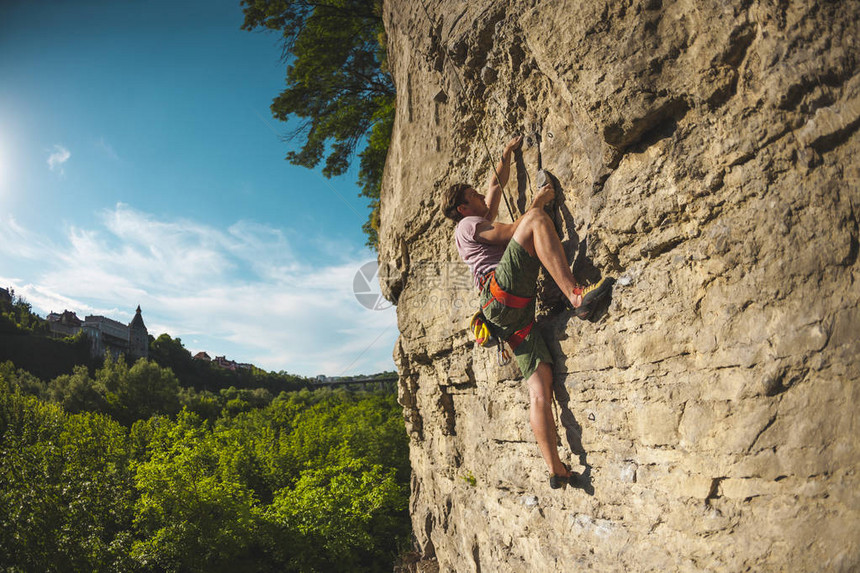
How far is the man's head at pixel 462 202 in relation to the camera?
11.8 feet

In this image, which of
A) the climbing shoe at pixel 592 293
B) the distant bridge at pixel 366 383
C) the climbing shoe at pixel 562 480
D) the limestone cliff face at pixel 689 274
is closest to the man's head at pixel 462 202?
the limestone cliff face at pixel 689 274

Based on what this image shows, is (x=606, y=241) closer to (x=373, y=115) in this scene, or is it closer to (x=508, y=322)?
(x=508, y=322)

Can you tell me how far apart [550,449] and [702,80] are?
7.75 ft

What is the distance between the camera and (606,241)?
2.71 meters

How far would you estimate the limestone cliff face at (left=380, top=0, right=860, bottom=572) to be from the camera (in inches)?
71.9

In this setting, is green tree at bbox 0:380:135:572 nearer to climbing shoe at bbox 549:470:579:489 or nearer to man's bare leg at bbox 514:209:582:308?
Result: climbing shoe at bbox 549:470:579:489

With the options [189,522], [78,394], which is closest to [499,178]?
[189,522]

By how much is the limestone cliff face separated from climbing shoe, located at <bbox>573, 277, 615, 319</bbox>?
3.7 inches

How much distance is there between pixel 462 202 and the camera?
3.65m

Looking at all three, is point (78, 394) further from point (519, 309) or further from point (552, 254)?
point (552, 254)

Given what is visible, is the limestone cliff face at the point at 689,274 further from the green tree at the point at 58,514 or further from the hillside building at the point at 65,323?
the hillside building at the point at 65,323

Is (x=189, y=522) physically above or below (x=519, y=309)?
below

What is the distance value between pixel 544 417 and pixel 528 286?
0.91 meters

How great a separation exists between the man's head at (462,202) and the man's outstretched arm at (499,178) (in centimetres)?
8
